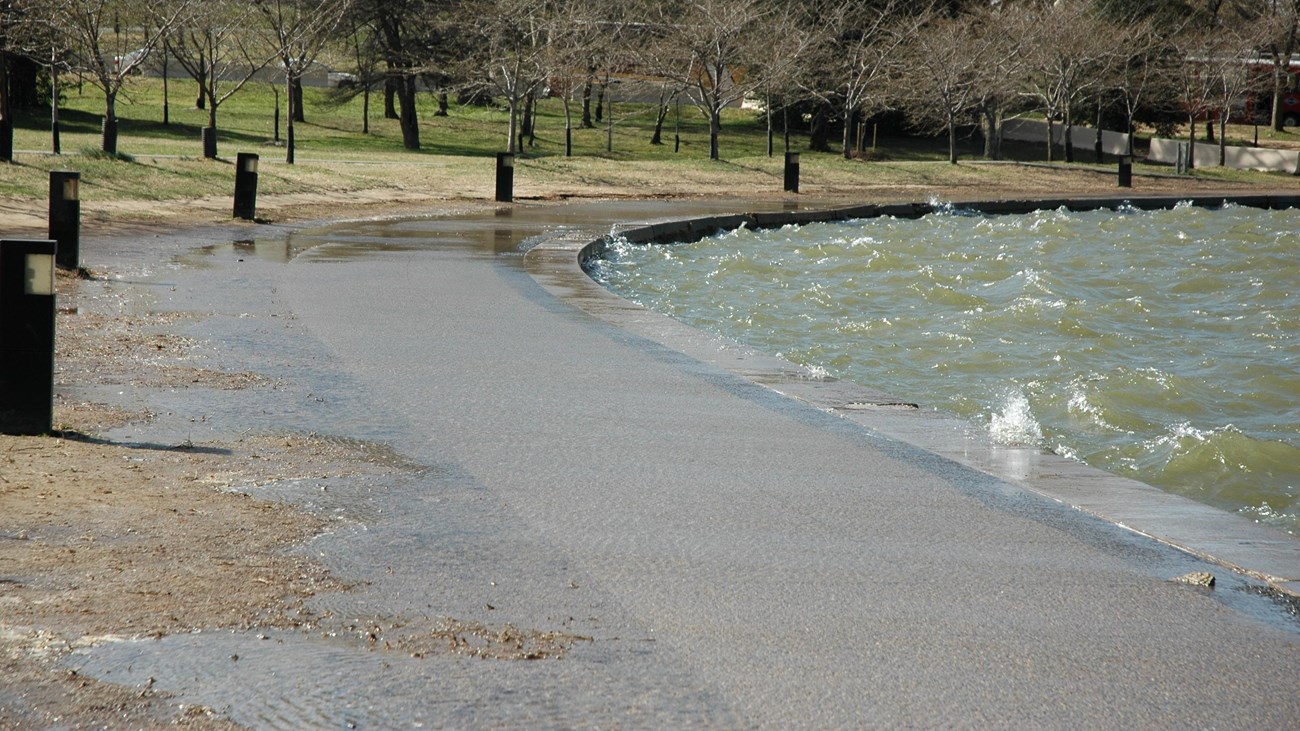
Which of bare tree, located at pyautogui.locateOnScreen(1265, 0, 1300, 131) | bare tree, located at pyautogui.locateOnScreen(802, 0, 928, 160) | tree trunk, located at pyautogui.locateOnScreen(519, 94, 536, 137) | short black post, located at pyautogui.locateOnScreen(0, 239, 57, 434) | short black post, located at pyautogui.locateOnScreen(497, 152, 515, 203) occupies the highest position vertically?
bare tree, located at pyautogui.locateOnScreen(1265, 0, 1300, 131)

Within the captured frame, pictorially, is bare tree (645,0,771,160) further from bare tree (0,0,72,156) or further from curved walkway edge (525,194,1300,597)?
curved walkway edge (525,194,1300,597)

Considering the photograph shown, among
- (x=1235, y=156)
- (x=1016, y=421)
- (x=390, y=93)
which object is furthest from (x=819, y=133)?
(x=1016, y=421)

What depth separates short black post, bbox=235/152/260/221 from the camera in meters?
20.3

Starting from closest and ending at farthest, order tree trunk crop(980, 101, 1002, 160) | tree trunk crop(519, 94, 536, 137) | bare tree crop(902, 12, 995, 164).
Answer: bare tree crop(902, 12, 995, 164) < tree trunk crop(980, 101, 1002, 160) < tree trunk crop(519, 94, 536, 137)

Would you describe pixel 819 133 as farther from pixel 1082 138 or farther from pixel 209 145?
pixel 209 145

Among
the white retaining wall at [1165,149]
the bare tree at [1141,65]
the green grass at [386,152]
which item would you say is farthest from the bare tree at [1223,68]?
the green grass at [386,152]

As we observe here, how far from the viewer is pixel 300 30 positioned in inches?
1473

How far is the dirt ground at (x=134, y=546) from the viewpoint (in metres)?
3.71

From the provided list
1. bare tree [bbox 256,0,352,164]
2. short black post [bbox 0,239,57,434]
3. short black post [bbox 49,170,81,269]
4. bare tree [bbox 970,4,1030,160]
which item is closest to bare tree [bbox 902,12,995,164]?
bare tree [bbox 970,4,1030,160]

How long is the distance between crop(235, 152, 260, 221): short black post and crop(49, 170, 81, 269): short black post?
6.82 m

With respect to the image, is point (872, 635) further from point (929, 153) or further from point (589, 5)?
point (929, 153)

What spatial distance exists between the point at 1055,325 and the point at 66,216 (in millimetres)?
10005

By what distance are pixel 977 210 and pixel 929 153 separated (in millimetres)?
23633

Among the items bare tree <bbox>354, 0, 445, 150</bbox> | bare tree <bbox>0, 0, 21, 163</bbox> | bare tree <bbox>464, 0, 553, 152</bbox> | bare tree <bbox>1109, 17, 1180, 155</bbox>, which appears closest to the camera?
bare tree <bbox>0, 0, 21, 163</bbox>
